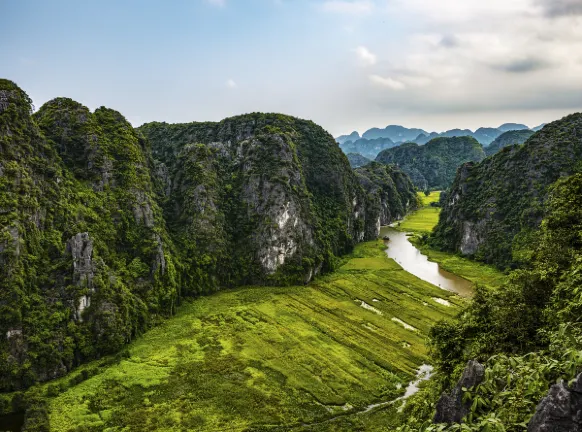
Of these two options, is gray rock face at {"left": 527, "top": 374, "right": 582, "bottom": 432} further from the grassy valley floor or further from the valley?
the grassy valley floor

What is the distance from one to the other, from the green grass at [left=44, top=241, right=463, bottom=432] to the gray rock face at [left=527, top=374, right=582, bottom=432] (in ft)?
99.3

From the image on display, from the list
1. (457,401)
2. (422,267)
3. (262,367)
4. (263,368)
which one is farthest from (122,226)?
(422,267)

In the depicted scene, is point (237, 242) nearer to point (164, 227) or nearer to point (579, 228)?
point (164, 227)

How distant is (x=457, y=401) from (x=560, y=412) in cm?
780

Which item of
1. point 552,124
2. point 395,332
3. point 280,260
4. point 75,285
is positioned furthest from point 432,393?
point 552,124

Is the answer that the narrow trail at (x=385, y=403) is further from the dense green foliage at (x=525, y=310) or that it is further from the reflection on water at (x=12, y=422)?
the reflection on water at (x=12, y=422)

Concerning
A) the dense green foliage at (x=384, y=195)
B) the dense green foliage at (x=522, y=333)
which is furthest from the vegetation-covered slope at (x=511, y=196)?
the dense green foliage at (x=384, y=195)

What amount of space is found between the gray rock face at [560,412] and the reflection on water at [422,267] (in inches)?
2670

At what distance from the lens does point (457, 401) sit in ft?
45.6

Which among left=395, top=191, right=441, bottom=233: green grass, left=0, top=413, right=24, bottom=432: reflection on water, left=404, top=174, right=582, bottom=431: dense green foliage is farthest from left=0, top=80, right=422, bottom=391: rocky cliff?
left=395, top=191, right=441, bottom=233: green grass

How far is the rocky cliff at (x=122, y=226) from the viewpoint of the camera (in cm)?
4281

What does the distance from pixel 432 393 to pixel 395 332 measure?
30.3 m

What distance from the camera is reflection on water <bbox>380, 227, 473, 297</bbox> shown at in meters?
74.4

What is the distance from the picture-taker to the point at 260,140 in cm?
8881
